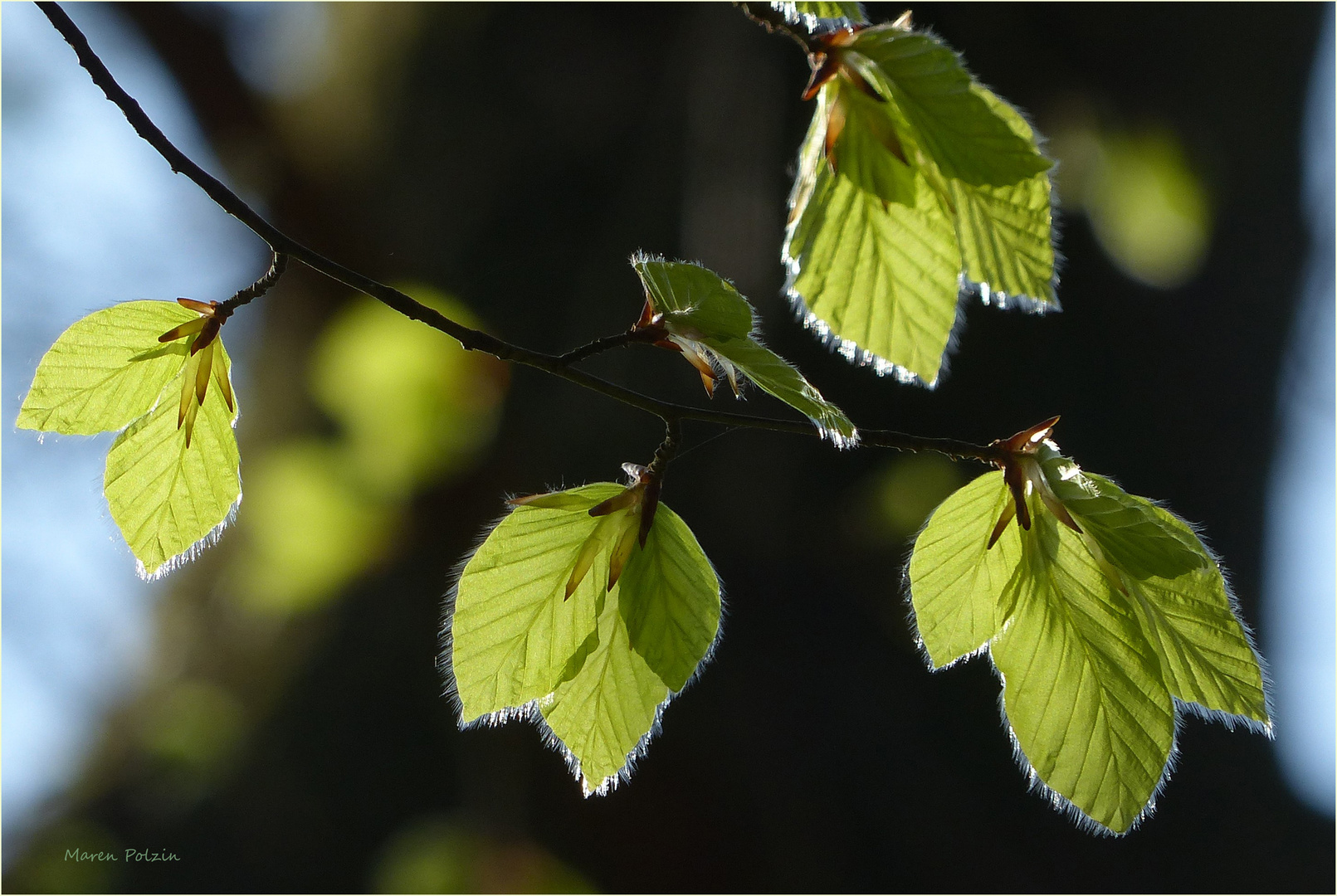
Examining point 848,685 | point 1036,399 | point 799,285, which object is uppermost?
point 799,285

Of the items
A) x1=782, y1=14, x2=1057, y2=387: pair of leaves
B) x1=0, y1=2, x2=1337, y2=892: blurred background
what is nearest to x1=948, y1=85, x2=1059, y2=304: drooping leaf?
x1=782, y1=14, x2=1057, y2=387: pair of leaves

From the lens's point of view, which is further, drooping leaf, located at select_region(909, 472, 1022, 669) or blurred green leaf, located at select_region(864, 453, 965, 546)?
blurred green leaf, located at select_region(864, 453, 965, 546)

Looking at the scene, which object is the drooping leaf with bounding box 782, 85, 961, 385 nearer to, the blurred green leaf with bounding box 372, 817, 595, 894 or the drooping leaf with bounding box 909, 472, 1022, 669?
the drooping leaf with bounding box 909, 472, 1022, 669

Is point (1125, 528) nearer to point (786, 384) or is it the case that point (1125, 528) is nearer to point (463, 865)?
point (786, 384)

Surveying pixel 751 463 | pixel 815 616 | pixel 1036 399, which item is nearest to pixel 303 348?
pixel 751 463

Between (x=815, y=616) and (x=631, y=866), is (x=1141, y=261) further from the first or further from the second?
(x=631, y=866)

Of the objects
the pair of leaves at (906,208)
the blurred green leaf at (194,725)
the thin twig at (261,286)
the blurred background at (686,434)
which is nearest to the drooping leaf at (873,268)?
the pair of leaves at (906,208)
